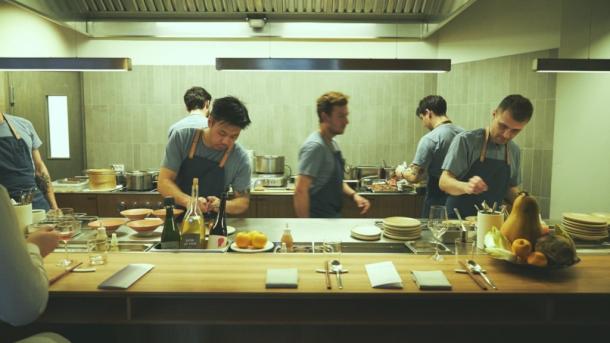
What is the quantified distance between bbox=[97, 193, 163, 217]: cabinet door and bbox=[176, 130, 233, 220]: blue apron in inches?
73.4

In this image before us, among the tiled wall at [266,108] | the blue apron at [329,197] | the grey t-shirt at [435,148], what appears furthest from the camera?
the tiled wall at [266,108]

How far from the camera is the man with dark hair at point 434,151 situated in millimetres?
4086

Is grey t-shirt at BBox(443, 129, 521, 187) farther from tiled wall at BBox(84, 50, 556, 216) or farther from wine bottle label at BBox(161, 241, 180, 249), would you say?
tiled wall at BBox(84, 50, 556, 216)

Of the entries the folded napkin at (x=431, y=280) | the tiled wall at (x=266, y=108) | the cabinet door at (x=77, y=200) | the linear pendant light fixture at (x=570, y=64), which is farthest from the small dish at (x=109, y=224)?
the tiled wall at (x=266, y=108)

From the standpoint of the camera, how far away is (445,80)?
5613 mm

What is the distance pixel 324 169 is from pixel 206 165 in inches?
31.3

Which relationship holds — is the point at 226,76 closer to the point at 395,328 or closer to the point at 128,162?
the point at 128,162

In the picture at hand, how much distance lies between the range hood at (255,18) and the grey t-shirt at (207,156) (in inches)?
83.8

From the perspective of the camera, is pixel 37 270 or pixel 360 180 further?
pixel 360 180

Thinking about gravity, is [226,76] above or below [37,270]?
above

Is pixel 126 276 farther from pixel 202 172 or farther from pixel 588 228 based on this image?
pixel 588 228

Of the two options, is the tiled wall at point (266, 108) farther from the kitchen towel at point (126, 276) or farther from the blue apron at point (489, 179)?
the kitchen towel at point (126, 276)

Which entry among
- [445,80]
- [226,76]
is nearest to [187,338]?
[226,76]

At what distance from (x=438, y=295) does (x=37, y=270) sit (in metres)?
1.36
